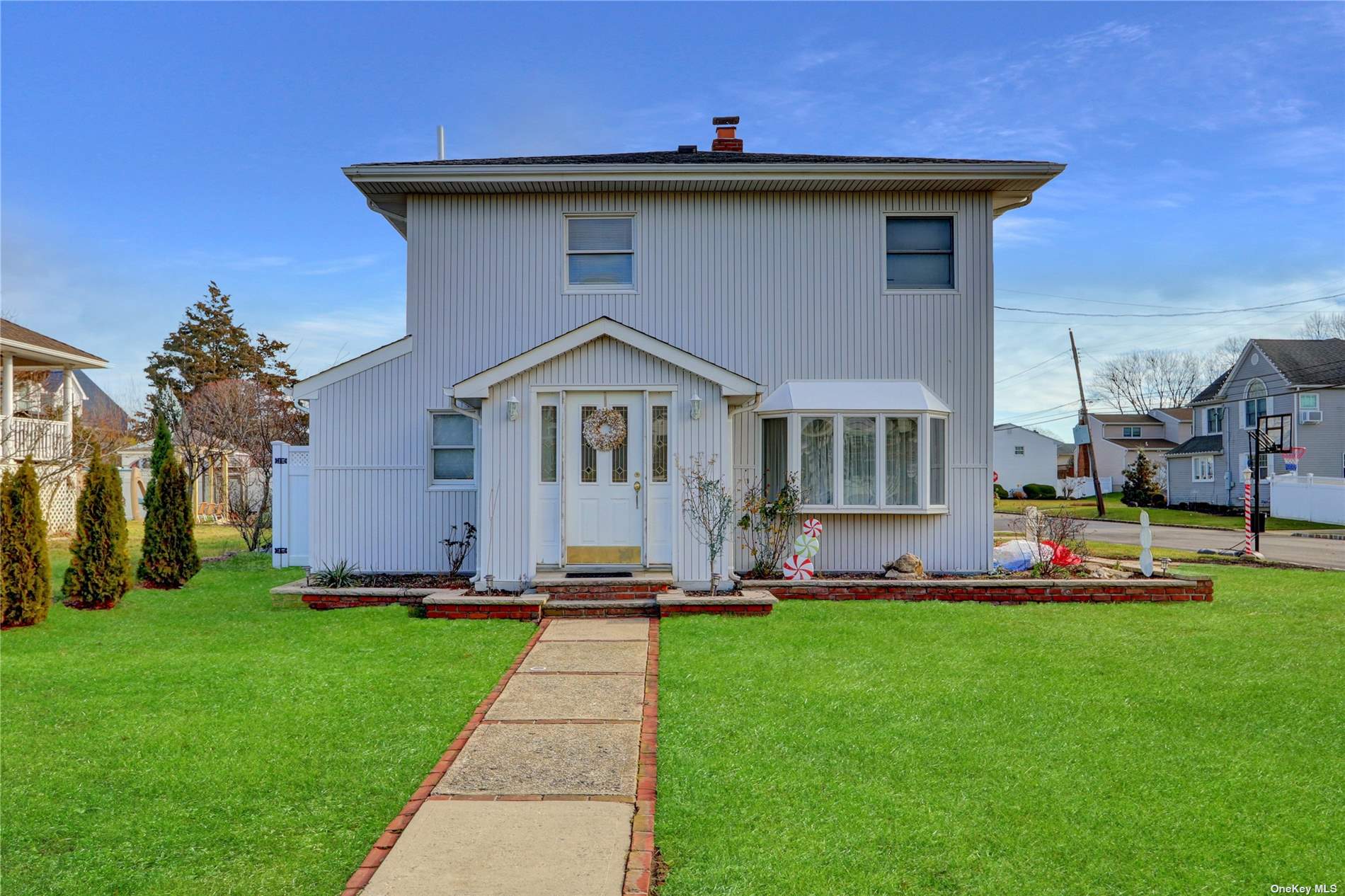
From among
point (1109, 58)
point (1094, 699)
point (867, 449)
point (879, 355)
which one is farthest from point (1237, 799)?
point (1109, 58)

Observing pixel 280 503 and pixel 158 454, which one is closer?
pixel 158 454

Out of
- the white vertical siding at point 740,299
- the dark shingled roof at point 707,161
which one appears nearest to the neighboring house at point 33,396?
the white vertical siding at point 740,299

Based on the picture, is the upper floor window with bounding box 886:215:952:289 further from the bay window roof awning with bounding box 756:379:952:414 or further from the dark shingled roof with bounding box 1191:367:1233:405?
the dark shingled roof with bounding box 1191:367:1233:405

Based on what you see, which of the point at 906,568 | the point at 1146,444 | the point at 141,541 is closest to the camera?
the point at 906,568

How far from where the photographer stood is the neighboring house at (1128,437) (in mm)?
51281

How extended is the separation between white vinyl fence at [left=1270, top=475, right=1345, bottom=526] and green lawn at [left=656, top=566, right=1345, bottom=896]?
76.5 feet


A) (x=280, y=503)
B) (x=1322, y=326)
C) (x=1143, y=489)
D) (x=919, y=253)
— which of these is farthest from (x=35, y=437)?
(x=1322, y=326)

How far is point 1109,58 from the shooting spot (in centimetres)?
1310

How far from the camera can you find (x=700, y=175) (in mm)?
11180

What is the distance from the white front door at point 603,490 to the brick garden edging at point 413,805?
347 cm

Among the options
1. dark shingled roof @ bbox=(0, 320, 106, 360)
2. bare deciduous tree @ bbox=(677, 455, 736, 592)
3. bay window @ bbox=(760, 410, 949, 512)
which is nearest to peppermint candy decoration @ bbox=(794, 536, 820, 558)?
bay window @ bbox=(760, 410, 949, 512)

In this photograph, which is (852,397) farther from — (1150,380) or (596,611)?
(1150,380)

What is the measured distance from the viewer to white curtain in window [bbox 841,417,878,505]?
36.9 ft

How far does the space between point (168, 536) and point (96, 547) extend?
181cm
